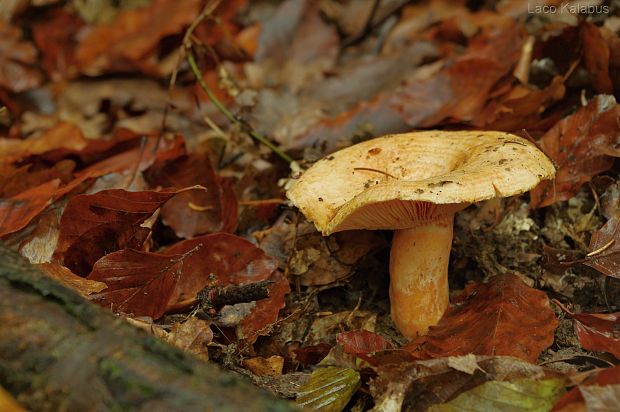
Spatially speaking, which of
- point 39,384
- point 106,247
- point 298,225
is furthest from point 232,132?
point 39,384

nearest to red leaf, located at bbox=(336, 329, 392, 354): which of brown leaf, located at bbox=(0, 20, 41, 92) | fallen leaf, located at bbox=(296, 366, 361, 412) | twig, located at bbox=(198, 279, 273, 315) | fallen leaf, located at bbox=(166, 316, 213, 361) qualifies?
fallen leaf, located at bbox=(296, 366, 361, 412)

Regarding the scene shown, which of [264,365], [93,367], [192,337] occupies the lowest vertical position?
[264,365]

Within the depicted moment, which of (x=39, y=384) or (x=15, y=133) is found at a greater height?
(x=39, y=384)

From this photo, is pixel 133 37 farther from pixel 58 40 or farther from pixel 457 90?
pixel 457 90

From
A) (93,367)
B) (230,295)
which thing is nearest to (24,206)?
(230,295)

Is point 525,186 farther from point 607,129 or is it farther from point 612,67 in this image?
point 612,67

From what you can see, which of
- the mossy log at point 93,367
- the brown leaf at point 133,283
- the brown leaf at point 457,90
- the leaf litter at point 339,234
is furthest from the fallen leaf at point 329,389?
the brown leaf at point 457,90
